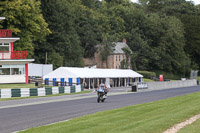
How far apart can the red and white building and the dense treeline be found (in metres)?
25.5

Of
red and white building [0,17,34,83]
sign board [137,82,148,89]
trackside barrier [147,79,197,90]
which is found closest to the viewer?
red and white building [0,17,34,83]

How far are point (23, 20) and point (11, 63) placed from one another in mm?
12527

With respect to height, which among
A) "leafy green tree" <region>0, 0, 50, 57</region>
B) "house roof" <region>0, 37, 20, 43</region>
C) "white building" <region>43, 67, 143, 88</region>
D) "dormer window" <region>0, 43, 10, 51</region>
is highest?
"leafy green tree" <region>0, 0, 50, 57</region>

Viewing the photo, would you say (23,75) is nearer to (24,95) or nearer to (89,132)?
(24,95)

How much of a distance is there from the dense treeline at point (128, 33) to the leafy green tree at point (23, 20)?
13.7m

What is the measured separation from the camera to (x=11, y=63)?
48.8m

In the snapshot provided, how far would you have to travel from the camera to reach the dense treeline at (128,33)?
262 feet

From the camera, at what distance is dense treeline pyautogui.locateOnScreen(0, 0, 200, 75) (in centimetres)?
7988

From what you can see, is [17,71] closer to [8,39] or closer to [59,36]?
[8,39]

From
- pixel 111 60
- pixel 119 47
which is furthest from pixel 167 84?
pixel 119 47

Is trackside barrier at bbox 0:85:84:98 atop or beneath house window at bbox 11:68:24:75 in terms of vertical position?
beneath

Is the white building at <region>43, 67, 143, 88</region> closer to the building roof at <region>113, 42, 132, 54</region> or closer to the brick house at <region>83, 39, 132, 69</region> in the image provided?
the brick house at <region>83, 39, 132, 69</region>

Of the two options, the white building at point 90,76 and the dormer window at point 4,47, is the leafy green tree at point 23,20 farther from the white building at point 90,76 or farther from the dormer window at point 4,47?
the dormer window at point 4,47

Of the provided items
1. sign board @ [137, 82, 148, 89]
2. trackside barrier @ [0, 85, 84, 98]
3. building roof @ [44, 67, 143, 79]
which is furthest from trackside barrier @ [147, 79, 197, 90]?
trackside barrier @ [0, 85, 84, 98]
